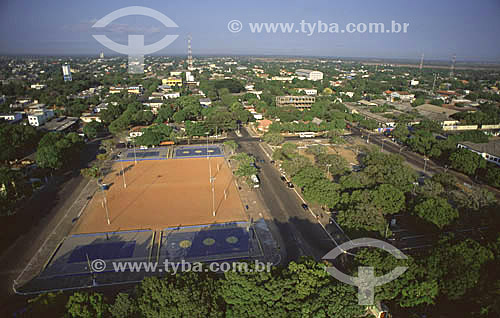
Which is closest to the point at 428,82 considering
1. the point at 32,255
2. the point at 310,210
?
the point at 310,210

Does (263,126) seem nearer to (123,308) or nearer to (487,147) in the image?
(487,147)

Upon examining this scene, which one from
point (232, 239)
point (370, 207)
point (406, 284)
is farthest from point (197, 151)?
point (406, 284)

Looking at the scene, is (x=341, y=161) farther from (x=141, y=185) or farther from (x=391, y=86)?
(x=391, y=86)

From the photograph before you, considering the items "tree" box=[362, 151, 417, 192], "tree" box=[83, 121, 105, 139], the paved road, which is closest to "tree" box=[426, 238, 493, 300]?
the paved road

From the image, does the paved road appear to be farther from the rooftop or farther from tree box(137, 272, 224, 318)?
the rooftop

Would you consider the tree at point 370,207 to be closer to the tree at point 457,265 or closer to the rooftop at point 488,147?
the tree at point 457,265

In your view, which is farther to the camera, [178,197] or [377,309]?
[178,197]

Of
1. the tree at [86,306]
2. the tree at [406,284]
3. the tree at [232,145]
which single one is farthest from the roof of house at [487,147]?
the tree at [86,306]
